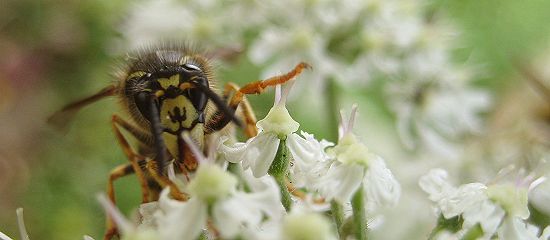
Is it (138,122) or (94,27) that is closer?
(138,122)

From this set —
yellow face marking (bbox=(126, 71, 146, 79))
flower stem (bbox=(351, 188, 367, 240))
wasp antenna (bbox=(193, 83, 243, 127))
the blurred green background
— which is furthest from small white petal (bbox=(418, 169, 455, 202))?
the blurred green background

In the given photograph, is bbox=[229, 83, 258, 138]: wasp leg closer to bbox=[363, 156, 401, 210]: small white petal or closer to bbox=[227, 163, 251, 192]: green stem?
bbox=[227, 163, 251, 192]: green stem

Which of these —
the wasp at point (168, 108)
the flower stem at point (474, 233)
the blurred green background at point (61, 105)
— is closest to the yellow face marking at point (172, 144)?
the wasp at point (168, 108)

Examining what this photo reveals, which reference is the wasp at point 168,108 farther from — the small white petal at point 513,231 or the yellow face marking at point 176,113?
the small white petal at point 513,231

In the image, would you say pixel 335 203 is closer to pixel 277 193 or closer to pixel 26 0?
pixel 277 193

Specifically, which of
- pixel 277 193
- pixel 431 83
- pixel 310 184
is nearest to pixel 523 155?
pixel 431 83
